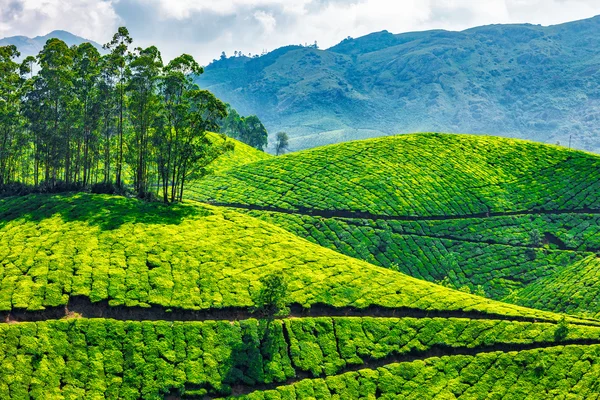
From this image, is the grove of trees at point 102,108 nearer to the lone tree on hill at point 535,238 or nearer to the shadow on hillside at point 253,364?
the shadow on hillside at point 253,364

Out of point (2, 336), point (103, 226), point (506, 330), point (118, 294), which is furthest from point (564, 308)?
point (2, 336)

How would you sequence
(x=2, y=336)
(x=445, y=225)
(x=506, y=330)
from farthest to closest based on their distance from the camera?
(x=445, y=225) → (x=506, y=330) → (x=2, y=336)

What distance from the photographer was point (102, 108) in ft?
286

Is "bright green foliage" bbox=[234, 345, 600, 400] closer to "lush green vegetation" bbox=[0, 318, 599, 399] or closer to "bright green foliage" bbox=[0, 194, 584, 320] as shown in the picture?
"lush green vegetation" bbox=[0, 318, 599, 399]

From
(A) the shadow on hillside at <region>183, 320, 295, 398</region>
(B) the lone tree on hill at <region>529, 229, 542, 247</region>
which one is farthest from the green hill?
(A) the shadow on hillside at <region>183, 320, 295, 398</region>

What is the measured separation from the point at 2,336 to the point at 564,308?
7028cm

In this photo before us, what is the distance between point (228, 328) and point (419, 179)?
2720 inches

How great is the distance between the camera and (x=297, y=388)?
178 ft

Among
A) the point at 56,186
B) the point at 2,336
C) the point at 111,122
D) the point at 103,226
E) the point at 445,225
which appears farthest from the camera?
the point at 445,225

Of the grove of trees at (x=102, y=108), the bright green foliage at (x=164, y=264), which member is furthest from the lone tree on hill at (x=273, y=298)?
the grove of trees at (x=102, y=108)

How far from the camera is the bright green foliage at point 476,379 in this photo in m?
Answer: 54.7

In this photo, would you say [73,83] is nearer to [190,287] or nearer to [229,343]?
[190,287]

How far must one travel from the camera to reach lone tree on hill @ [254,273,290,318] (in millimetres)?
59250

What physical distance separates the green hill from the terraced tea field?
80cm
